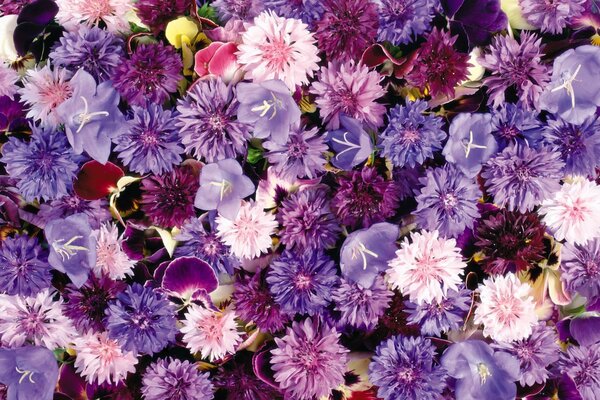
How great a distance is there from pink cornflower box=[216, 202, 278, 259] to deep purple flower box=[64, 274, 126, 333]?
151 mm

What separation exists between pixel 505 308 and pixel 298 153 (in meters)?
0.32

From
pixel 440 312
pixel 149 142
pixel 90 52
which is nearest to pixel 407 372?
pixel 440 312

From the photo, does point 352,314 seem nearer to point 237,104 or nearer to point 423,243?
point 423,243

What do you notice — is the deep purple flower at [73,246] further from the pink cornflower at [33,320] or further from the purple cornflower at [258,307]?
the purple cornflower at [258,307]

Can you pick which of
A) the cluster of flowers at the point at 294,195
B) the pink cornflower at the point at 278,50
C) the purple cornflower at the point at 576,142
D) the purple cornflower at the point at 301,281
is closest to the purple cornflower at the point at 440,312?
the cluster of flowers at the point at 294,195

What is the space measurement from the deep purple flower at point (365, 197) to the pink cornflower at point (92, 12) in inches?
13.9

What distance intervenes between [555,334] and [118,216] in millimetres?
601

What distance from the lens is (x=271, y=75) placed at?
0.68m

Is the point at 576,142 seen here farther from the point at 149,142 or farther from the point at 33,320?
the point at 33,320

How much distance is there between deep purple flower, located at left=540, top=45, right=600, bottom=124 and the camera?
0.70m

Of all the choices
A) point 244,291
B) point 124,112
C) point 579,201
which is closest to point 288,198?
point 244,291

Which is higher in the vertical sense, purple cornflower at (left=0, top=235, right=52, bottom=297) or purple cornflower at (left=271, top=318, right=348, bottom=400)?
purple cornflower at (left=0, top=235, right=52, bottom=297)

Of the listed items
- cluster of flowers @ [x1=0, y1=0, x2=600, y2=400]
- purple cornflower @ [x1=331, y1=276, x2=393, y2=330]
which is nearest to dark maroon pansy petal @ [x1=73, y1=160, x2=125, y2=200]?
cluster of flowers @ [x1=0, y1=0, x2=600, y2=400]

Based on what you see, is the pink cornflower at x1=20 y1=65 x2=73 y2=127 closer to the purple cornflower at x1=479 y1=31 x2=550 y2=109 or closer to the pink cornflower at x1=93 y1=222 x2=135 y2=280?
the pink cornflower at x1=93 y1=222 x2=135 y2=280
